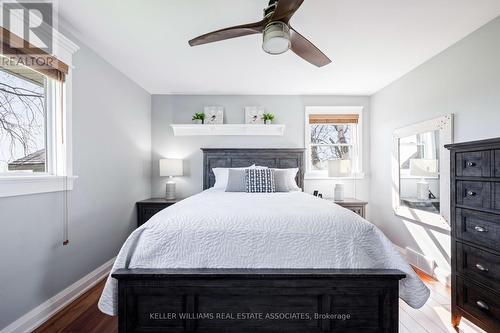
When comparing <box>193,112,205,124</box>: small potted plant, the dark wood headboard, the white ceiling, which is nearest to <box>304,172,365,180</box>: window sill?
the dark wood headboard

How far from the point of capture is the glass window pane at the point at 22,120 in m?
1.80

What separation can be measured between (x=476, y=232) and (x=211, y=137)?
346 centimetres

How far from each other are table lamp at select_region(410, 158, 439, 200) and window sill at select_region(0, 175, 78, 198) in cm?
A: 379

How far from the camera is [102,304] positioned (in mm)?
1510

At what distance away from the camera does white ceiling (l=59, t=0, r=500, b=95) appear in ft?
6.45

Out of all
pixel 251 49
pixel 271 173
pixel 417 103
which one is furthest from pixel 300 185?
pixel 251 49

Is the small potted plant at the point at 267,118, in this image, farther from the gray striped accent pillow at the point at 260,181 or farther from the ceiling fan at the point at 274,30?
the ceiling fan at the point at 274,30

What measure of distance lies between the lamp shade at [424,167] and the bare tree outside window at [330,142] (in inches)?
49.5

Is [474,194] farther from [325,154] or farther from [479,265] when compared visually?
[325,154]

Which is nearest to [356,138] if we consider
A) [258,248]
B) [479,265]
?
[479,265]

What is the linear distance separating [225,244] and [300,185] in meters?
2.69

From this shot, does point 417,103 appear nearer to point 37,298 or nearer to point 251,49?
point 251,49

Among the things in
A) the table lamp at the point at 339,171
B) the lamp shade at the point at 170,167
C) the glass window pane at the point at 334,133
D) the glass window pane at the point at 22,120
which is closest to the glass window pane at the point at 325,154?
the glass window pane at the point at 334,133

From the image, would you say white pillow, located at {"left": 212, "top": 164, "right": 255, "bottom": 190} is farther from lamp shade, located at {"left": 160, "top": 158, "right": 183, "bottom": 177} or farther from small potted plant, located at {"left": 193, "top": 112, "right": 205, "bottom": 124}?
small potted plant, located at {"left": 193, "top": 112, "right": 205, "bottom": 124}
